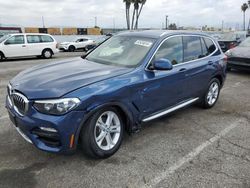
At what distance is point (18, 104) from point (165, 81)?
2.17m

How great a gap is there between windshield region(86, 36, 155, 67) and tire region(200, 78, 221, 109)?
2028 millimetres

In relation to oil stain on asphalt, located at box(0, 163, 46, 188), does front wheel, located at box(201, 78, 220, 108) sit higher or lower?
higher

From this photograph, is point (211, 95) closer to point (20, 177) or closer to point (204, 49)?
point (204, 49)

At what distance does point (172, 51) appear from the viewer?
4.34m

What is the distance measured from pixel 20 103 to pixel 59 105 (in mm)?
600

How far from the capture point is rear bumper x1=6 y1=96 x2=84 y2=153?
2.86 meters

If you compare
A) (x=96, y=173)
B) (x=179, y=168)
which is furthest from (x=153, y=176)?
(x=96, y=173)

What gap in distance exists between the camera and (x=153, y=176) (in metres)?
3.06

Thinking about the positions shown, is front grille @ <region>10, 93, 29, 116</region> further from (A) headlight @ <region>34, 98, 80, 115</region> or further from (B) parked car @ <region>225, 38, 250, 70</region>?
(B) parked car @ <region>225, 38, 250, 70</region>

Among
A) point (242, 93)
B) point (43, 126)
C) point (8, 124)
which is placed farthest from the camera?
point (242, 93)

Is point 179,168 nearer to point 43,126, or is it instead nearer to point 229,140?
point 229,140

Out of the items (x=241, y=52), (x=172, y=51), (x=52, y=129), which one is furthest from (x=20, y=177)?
(x=241, y=52)

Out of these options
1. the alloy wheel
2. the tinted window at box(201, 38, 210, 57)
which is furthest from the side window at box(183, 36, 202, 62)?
the alloy wheel

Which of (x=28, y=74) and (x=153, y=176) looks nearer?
(x=153, y=176)
